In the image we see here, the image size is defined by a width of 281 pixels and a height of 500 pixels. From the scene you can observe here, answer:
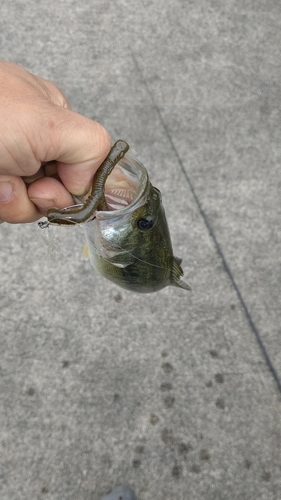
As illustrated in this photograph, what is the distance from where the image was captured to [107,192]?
1.67 metres

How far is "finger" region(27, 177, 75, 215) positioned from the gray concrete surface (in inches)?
54.8

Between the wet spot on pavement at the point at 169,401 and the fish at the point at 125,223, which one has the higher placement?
the fish at the point at 125,223

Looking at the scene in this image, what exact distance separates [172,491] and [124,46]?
128 inches

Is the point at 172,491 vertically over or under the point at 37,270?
under

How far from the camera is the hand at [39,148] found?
4.68ft

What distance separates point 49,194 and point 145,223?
360 millimetres

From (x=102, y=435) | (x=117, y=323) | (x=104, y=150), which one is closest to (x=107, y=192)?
(x=104, y=150)

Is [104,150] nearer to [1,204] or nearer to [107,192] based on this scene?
[107,192]

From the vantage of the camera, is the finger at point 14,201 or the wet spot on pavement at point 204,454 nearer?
the finger at point 14,201

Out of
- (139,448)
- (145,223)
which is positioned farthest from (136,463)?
(145,223)

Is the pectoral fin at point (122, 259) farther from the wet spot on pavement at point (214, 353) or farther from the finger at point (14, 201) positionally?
the wet spot on pavement at point (214, 353)

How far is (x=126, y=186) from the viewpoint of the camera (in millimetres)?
1636

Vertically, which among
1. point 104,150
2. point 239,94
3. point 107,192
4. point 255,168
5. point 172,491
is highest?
point 104,150

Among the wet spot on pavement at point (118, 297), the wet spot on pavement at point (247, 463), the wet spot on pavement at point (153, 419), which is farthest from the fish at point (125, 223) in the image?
the wet spot on pavement at point (247, 463)
